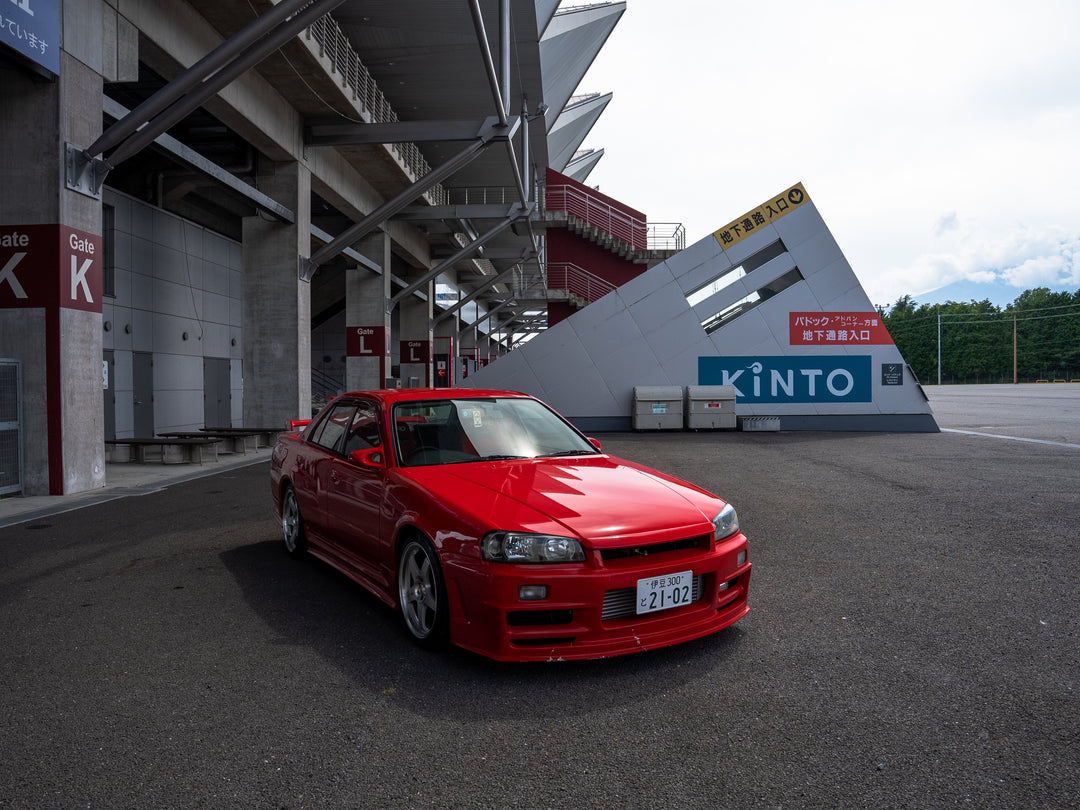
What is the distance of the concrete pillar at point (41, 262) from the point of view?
29.4 ft

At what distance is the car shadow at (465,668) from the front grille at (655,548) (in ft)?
1.76

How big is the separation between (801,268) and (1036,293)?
106 metres

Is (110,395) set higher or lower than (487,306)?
lower

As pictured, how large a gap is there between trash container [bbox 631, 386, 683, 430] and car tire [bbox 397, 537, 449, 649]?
52.3 feet

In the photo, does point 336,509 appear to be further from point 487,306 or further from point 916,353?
point 916,353

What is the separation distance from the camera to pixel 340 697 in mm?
3264

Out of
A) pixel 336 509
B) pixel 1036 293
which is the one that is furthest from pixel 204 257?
pixel 1036 293

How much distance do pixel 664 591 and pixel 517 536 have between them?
745mm

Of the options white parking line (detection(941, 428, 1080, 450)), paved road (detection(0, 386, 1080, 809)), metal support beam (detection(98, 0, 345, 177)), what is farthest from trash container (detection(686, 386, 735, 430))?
paved road (detection(0, 386, 1080, 809))

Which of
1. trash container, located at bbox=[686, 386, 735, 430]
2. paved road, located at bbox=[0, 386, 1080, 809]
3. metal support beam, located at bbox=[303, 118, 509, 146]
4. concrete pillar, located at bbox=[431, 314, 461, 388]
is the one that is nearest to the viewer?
paved road, located at bbox=[0, 386, 1080, 809]

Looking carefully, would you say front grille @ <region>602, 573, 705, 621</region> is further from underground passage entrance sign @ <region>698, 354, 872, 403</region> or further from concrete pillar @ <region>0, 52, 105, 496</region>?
underground passage entrance sign @ <region>698, 354, 872, 403</region>

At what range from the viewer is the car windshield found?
4.62 meters

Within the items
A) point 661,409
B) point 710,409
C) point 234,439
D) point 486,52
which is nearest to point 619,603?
point 486,52

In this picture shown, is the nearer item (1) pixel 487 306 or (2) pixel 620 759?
(2) pixel 620 759
